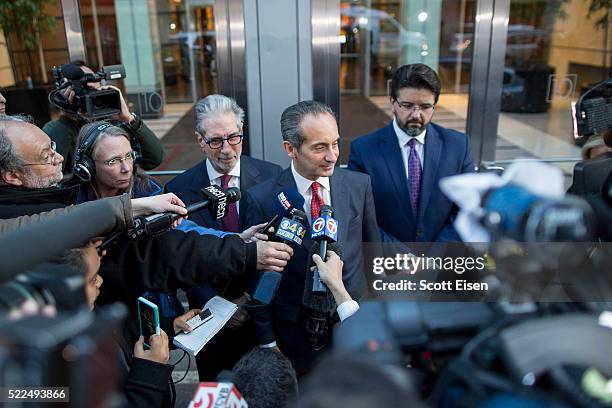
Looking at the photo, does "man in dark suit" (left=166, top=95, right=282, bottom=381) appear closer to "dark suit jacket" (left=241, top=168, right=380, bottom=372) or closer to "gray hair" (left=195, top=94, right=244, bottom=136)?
"gray hair" (left=195, top=94, right=244, bottom=136)

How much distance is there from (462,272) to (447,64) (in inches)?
178

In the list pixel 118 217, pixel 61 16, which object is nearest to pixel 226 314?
pixel 118 217

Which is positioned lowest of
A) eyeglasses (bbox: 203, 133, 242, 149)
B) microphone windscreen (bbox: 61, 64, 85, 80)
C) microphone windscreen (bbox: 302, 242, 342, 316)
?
microphone windscreen (bbox: 302, 242, 342, 316)

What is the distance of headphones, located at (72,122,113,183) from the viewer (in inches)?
83.6

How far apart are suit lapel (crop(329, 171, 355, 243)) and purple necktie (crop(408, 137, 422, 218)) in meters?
0.51

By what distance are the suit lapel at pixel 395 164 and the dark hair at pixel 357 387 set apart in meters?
1.94

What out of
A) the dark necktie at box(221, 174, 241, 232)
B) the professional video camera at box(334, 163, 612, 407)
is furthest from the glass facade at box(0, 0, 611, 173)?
the professional video camera at box(334, 163, 612, 407)

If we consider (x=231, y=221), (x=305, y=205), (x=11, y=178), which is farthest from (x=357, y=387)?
(x=231, y=221)

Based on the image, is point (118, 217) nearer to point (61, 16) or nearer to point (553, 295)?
point (553, 295)

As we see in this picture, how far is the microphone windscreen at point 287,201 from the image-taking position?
1987 mm

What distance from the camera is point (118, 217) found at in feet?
4.05

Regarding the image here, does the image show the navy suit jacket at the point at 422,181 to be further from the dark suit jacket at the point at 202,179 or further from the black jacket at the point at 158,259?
the black jacket at the point at 158,259

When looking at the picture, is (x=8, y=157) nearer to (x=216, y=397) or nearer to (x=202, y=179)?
(x=202, y=179)

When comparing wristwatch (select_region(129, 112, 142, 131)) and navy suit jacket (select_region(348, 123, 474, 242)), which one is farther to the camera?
wristwatch (select_region(129, 112, 142, 131))
